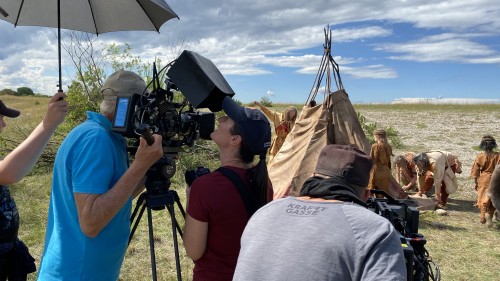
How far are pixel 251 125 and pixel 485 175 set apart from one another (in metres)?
6.24

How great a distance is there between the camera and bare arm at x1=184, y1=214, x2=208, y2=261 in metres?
1.80

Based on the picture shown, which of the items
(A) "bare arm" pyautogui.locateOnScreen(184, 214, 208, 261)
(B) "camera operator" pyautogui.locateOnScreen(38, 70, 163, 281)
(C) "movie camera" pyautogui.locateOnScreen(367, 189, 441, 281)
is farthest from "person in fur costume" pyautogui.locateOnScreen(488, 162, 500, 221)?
(B) "camera operator" pyautogui.locateOnScreen(38, 70, 163, 281)

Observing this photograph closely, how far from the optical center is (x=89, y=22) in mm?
2723

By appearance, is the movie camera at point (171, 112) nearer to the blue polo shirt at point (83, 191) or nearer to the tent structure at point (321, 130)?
the blue polo shirt at point (83, 191)

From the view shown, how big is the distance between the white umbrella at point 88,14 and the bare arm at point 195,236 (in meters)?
1.33

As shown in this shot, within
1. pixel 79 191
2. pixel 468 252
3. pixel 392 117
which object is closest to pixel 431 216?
pixel 468 252

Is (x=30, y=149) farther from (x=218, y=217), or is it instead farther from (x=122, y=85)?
(x=218, y=217)

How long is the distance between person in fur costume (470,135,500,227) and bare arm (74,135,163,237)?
20.6ft

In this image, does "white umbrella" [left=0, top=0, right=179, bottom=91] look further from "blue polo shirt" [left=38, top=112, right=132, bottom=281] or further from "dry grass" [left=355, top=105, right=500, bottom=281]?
"dry grass" [left=355, top=105, right=500, bottom=281]

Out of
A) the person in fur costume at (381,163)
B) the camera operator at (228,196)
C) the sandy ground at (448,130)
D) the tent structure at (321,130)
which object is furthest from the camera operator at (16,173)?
the sandy ground at (448,130)

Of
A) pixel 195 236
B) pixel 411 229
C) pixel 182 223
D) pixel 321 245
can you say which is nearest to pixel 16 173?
pixel 195 236

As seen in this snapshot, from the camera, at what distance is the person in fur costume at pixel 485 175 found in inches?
257

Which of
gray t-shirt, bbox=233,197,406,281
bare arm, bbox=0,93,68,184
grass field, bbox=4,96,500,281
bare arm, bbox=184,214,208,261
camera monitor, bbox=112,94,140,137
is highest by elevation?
camera monitor, bbox=112,94,140,137

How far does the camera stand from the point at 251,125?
1.92m
